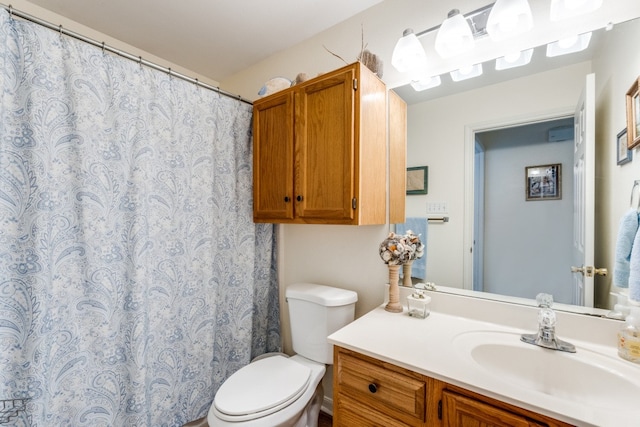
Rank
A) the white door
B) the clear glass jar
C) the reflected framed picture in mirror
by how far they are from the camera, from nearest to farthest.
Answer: the reflected framed picture in mirror → the white door → the clear glass jar

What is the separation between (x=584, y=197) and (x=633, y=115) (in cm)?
30

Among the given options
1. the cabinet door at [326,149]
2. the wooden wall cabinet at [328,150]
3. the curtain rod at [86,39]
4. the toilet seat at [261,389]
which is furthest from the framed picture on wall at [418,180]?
the curtain rod at [86,39]

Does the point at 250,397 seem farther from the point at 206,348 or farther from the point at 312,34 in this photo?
the point at 312,34

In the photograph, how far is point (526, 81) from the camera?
120 centimetres

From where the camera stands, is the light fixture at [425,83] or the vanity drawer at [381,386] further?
the light fixture at [425,83]

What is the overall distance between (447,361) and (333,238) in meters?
1.00

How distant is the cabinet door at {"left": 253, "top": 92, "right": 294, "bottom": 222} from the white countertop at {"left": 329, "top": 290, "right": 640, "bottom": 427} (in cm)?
80

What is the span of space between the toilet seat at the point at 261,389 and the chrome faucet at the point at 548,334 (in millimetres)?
988

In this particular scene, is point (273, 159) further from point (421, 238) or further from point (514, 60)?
point (514, 60)

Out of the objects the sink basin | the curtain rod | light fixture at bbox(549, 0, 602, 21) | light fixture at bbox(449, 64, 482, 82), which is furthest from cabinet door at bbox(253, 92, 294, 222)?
light fixture at bbox(549, 0, 602, 21)

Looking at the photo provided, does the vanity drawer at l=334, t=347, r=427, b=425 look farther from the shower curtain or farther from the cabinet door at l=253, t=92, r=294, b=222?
the shower curtain

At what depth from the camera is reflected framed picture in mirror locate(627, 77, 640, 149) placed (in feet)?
3.11

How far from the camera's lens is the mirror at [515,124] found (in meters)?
1.02

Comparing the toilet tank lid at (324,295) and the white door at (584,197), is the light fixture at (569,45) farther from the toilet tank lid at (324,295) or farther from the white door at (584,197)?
the toilet tank lid at (324,295)
